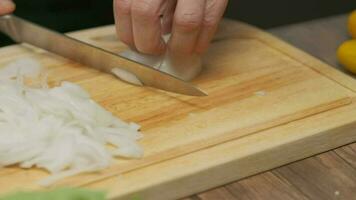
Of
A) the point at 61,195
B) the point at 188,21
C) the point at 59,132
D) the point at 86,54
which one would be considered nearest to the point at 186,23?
the point at 188,21

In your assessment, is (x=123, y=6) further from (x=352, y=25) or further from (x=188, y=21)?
(x=352, y=25)

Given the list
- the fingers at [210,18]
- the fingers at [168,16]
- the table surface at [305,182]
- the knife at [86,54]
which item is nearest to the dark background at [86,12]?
the knife at [86,54]

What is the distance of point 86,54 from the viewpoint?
Answer: 4.38 feet

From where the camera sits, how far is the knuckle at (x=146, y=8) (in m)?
1.23

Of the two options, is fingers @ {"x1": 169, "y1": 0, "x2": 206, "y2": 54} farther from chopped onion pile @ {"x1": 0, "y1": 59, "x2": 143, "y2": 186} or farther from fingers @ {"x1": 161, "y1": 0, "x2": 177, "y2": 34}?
chopped onion pile @ {"x1": 0, "y1": 59, "x2": 143, "y2": 186}

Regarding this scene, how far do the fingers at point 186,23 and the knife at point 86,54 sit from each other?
76 millimetres

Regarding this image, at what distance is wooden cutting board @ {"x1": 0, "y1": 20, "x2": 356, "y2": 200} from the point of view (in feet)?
3.36

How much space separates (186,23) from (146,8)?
0.26 ft

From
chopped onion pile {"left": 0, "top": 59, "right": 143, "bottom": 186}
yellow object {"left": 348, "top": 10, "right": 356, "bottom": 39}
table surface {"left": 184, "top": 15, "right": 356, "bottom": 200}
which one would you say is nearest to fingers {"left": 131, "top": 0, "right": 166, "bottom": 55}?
chopped onion pile {"left": 0, "top": 59, "right": 143, "bottom": 186}

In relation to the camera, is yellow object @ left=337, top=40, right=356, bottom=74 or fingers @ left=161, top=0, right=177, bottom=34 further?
yellow object @ left=337, top=40, right=356, bottom=74

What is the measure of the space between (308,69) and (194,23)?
0.30 meters

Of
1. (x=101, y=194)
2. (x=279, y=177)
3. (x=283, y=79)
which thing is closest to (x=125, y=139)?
(x=101, y=194)

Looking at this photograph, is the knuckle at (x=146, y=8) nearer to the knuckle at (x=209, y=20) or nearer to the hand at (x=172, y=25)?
the hand at (x=172, y=25)

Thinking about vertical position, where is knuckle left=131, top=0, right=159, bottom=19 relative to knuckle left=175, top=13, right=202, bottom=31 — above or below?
above
